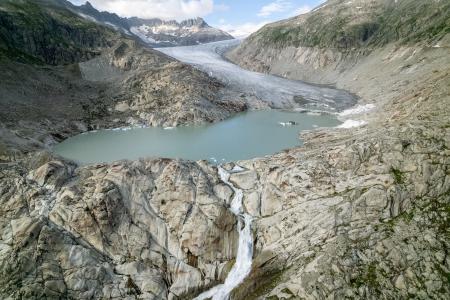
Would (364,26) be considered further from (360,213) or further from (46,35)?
(360,213)

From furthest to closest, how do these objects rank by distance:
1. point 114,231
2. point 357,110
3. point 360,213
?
1. point 357,110
2. point 114,231
3. point 360,213

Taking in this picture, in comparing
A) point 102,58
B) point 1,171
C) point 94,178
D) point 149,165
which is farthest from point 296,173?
point 102,58

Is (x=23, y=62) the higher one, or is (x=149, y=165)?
(x=23, y=62)

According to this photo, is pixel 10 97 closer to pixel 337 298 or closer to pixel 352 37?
pixel 337 298

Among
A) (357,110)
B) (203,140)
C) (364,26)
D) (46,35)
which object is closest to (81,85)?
(46,35)

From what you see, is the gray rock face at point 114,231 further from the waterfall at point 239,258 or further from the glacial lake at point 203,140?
the glacial lake at point 203,140

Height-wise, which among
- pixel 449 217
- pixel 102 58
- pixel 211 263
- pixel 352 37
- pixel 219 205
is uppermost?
pixel 352 37

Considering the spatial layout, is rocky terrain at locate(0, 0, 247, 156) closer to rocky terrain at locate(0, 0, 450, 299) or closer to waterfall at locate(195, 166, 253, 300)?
rocky terrain at locate(0, 0, 450, 299)

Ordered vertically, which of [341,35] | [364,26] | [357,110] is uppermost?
[364,26]
